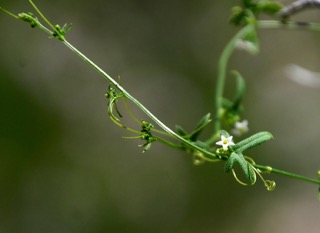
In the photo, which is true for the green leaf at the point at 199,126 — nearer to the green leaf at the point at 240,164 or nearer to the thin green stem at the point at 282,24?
the green leaf at the point at 240,164

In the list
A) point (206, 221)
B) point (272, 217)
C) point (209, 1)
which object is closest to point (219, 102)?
point (206, 221)

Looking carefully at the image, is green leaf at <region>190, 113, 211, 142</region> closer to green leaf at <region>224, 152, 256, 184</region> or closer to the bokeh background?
green leaf at <region>224, 152, 256, 184</region>

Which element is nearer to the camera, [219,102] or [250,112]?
[219,102]

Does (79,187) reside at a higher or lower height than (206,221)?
higher

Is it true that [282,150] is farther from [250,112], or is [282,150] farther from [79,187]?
[79,187]

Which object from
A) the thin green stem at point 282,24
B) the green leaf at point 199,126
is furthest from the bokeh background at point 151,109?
the green leaf at point 199,126

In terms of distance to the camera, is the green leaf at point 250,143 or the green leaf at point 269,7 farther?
the green leaf at point 269,7

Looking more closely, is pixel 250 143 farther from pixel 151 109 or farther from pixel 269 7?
pixel 151 109

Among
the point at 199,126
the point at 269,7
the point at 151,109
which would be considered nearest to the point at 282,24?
the point at 269,7
